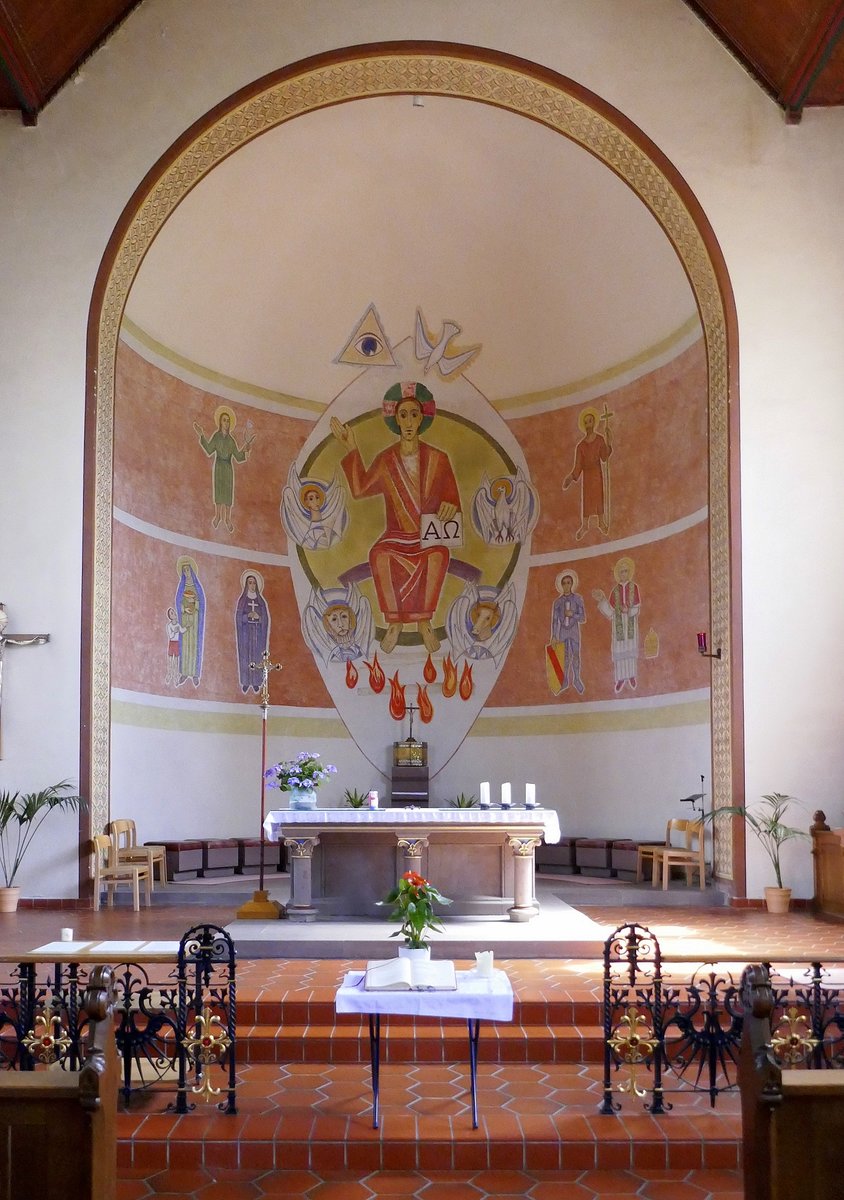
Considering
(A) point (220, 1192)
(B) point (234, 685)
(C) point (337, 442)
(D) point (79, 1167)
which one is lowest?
(A) point (220, 1192)

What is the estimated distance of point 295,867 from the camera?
10000 mm

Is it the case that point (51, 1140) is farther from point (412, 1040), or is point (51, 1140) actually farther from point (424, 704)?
point (424, 704)

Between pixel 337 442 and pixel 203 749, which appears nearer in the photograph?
pixel 203 749

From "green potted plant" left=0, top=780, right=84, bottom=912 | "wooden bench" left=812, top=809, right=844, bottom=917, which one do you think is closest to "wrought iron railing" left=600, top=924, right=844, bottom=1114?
"wooden bench" left=812, top=809, right=844, bottom=917

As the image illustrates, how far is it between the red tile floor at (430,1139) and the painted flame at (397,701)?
885 cm

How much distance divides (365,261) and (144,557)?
190 inches

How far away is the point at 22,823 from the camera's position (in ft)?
38.3

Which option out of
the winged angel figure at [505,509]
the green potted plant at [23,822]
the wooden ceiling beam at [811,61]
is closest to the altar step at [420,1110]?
the green potted plant at [23,822]

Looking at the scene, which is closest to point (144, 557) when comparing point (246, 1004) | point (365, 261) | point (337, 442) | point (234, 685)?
point (234, 685)

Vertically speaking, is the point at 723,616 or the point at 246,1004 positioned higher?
the point at 723,616

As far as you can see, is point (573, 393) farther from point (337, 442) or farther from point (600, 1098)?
point (600, 1098)

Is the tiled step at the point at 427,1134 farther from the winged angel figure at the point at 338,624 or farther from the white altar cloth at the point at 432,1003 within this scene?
the winged angel figure at the point at 338,624

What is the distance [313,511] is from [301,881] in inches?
274

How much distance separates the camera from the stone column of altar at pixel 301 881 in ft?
32.4
